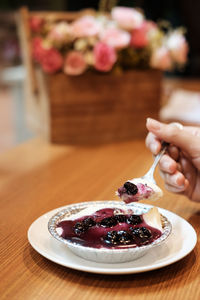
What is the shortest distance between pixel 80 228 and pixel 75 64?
903 millimetres

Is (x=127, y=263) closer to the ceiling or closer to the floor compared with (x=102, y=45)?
closer to the floor

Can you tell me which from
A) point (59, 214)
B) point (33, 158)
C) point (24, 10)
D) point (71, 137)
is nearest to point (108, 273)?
point (59, 214)

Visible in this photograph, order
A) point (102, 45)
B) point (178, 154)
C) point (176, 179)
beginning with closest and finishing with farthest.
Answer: point (176, 179) → point (178, 154) → point (102, 45)

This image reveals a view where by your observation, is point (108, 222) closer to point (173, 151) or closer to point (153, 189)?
point (153, 189)

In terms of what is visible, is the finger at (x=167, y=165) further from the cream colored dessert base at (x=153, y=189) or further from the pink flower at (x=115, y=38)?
the pink flower at (x=115, y=38)

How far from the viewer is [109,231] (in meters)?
0.67

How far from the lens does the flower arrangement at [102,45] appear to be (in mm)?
1470

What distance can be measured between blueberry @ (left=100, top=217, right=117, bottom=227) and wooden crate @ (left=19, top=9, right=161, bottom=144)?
34.7 inches

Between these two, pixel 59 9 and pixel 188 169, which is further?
pixel 59 9

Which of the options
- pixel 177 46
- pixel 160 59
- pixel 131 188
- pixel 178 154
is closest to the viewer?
pixel 131 188

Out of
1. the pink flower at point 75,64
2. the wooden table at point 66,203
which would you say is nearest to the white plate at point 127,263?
the wooden table at point 66,203

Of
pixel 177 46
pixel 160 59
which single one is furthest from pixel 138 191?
pixel 177 46

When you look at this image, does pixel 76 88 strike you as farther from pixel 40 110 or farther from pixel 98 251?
pixel 98 251

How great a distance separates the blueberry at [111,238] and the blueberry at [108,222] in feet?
0.11
